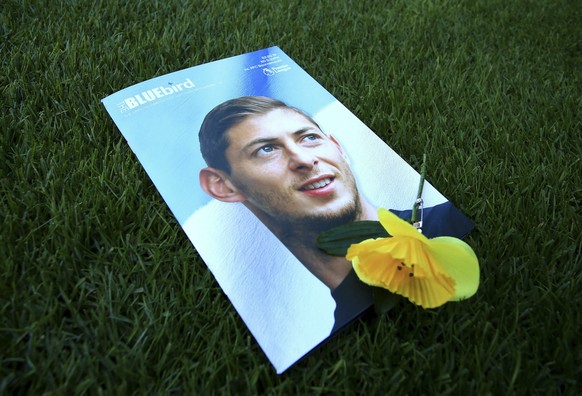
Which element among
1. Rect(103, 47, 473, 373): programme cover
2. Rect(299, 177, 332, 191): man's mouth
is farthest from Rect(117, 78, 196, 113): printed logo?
Rect(299, 177, 332, 191): man's mouth

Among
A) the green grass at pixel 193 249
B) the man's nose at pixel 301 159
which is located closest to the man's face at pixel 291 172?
the man's nose at pixel 301 159

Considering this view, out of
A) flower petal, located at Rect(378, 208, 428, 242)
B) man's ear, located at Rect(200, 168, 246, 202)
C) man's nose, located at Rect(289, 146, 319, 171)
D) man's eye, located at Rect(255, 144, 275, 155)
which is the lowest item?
man's ear, located at Rect(200, 168, 246, 202)

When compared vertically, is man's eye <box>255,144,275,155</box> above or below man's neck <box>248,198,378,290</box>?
above

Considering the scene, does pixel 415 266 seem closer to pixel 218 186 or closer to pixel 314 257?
pixel 314 257

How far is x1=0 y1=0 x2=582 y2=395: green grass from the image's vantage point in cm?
54

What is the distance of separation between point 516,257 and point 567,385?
17cm

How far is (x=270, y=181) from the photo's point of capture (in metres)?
0.73

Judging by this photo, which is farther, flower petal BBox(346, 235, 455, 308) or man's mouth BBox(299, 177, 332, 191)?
man's mouth BBox(299, 177, 332, 191)

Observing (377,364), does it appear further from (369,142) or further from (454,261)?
(369,142)

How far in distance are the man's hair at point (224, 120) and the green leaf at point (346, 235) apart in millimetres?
179

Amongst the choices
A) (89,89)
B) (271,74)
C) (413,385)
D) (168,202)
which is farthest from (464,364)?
(89,89)

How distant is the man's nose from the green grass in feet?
0.50

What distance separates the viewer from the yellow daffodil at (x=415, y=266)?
21.7 inches

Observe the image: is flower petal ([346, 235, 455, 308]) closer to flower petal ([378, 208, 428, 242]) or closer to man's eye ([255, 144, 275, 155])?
flower petal ([378, 208, 428, 242])
